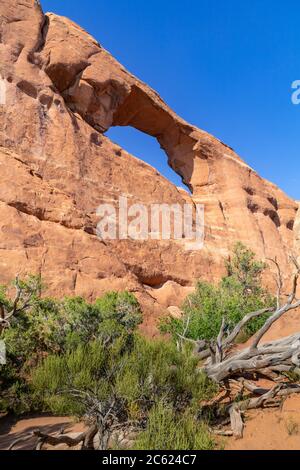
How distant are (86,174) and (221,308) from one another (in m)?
12.0

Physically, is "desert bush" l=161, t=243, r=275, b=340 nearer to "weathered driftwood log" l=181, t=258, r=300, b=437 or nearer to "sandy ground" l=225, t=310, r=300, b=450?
"weathered driftwood log" l=181, t=258, r=300, b=437

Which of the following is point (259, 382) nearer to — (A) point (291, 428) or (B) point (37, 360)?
(A) point (291, 428)

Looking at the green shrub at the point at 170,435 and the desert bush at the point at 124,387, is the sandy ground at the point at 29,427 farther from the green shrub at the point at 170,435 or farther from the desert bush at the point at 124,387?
the green shrub at the point at 170,435

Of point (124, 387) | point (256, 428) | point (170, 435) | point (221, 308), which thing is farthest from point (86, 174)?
point (170, 435)

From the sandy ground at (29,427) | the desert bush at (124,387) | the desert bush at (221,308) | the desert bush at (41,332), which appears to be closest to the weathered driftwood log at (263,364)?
the desert bush at (124,387)

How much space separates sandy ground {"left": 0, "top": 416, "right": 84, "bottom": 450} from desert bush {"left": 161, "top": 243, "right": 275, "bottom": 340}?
398cm

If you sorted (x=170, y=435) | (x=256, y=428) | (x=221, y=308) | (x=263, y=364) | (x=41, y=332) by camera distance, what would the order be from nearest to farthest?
1. (x=170, y=435)
2. (x=256, y=428)
3. (x=263, y=364)
4. (x=41, y=332)
5. (x=221, y=308)

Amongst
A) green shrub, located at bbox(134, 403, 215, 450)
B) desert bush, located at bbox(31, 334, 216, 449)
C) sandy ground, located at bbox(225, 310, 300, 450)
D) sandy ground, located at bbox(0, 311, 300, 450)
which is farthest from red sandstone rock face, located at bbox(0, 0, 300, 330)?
green shrub, located at bbox(134, 403, 215, 450)

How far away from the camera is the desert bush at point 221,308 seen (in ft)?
51.0

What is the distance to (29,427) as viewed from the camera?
8.27 m

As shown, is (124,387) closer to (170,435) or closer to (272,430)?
(170,435)

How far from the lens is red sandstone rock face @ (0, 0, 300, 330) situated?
17.9 metres

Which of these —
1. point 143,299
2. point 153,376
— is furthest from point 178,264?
point 153,376

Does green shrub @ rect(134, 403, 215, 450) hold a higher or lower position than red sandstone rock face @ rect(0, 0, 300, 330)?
lower
